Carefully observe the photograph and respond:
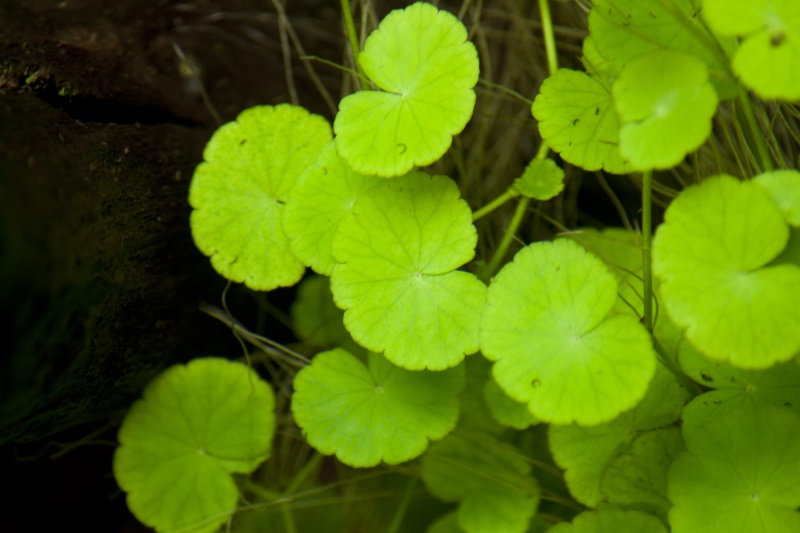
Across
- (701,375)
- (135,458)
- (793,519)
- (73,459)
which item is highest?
(701,375)

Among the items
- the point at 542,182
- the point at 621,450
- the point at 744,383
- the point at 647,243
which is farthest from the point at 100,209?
the point at 744,383

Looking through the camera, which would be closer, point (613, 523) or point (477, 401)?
point (613, 523)

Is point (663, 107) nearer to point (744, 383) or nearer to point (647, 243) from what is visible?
point (647, 243)

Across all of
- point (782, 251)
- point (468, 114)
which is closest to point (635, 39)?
point (468, 114)

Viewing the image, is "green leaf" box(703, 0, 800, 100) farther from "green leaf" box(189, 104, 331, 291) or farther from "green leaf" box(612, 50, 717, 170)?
"green leaf" box(189, 104, 331, 291)

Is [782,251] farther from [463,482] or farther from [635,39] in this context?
[463,482]

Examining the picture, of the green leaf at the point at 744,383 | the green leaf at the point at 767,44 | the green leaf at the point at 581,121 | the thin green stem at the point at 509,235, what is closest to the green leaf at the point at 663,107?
the green leaf at the point at 767,44
